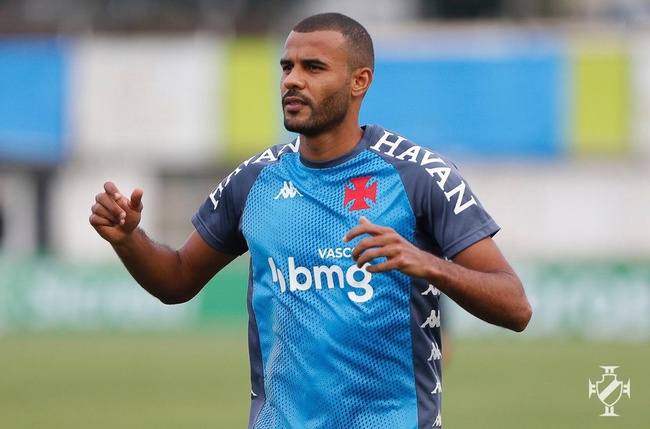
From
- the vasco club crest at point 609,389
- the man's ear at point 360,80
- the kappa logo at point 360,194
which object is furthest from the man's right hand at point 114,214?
the vasco club crest at point 609,389

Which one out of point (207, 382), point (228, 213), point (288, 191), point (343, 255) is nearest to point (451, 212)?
point (343, 255)

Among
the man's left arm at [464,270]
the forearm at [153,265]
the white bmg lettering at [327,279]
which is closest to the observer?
the man's left arm at [464,270]

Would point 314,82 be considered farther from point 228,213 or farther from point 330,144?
point 228,213

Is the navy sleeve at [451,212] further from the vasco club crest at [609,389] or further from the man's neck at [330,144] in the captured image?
the vasco club crest at [609,389]

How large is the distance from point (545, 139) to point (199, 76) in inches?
313

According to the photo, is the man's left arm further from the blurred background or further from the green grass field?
the blurred background

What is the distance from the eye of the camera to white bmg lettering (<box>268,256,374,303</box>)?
206 inches

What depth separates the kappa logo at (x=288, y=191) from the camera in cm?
550

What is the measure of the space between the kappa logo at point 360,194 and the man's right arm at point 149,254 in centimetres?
75

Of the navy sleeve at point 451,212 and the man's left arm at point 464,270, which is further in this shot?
the navy sleeve at point 451,212

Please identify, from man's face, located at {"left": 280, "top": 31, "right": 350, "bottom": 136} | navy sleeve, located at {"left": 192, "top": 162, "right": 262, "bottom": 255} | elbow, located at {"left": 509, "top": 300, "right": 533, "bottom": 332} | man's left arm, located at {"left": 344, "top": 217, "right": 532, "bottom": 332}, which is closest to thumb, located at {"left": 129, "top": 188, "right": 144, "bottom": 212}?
navy sleeve, located at {"left": 192, "top": 162, "right": 262, "bottom": 255}

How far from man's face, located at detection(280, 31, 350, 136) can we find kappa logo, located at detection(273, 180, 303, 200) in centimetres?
23

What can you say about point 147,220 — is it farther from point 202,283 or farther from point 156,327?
point 202,283

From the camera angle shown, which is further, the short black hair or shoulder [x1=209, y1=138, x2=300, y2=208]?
shoulder [x1=209, y1=138, x2=300, y2=208]
